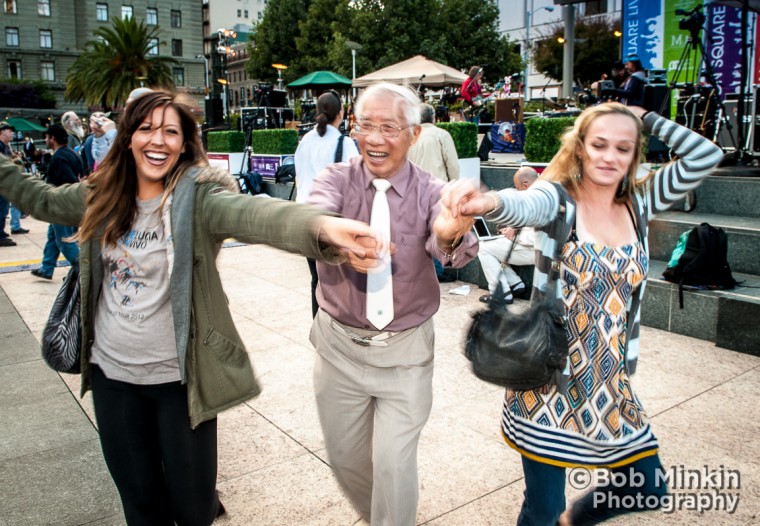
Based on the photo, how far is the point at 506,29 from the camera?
2037 inches

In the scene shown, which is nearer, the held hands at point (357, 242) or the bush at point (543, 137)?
the held hands at point (357, 242)

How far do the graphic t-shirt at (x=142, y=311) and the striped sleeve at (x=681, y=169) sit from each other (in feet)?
6.27

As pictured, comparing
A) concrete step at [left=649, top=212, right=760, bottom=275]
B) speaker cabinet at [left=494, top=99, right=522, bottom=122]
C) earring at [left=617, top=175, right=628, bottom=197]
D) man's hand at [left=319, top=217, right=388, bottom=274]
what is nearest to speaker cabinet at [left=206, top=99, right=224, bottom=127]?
speaker cabinet at [left=494, top=99, right=522, bottom=122]

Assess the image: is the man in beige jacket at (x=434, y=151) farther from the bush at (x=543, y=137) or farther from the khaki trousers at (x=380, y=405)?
the khaki trousers at (x=380, y=405)

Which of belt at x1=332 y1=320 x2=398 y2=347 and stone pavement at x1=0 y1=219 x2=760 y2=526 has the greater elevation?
belt at x1=332 y1=320 x2=398 y2=347

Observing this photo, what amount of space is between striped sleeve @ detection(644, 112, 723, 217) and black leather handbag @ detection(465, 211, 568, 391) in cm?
79

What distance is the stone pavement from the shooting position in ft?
10.3

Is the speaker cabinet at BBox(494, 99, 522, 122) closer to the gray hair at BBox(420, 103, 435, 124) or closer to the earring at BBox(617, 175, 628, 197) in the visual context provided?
the gray hair at BBox(420, 103, 435, 124)

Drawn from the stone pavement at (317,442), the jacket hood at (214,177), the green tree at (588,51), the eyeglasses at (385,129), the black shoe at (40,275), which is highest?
the green tree at (588,51)

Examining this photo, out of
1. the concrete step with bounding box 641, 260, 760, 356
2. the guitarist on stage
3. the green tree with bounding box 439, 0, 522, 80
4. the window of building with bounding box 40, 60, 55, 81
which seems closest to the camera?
the concrete step with bounding box 641, 260, 760, 356

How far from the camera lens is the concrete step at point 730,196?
7379mm

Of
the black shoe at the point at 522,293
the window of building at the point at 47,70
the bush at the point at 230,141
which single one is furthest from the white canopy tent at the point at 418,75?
the window of building at the point at 47,70

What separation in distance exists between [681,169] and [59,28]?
7791cm

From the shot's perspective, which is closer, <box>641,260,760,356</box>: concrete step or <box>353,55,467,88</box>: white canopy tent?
<box>641,260,760,356</box>: concrete step
